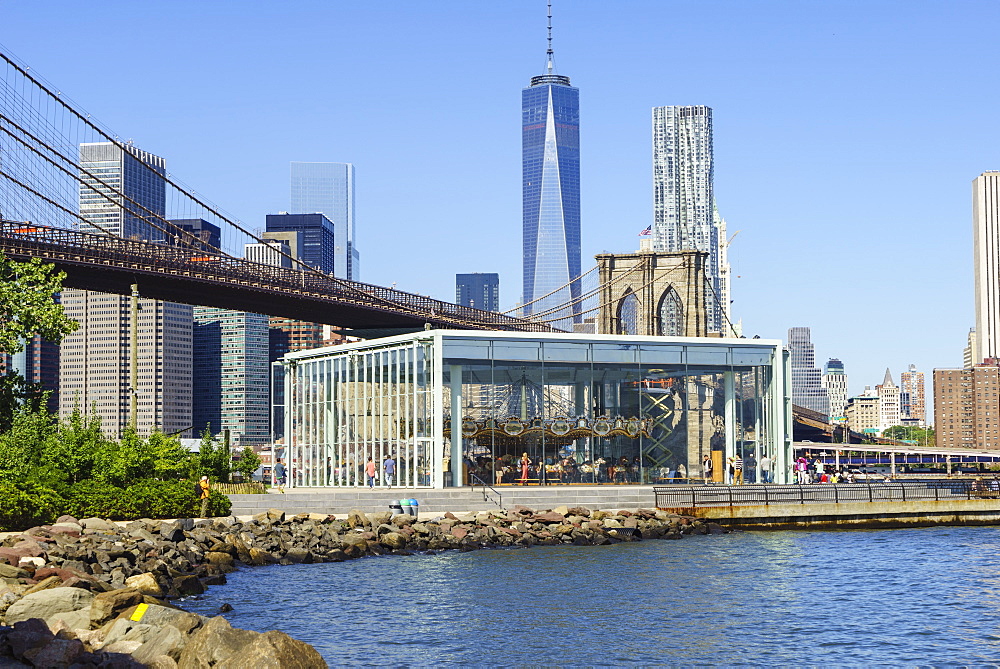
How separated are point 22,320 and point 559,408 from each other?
19.0 m

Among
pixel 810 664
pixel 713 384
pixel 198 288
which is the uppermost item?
pixel 198 288

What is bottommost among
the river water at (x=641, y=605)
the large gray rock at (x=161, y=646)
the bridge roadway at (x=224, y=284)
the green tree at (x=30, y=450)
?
the river water at (x=641, y=605)

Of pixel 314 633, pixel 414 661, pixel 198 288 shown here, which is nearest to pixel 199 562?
pixel 314 633

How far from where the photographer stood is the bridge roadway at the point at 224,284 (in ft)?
208

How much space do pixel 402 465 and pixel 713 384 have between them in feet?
41.0

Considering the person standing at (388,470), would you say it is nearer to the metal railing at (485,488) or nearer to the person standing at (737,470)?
the metal railing at (485,488)

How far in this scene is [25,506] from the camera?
33.4 metres

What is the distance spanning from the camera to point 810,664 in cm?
2102

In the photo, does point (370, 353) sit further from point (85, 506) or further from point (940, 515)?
point (940, 515)

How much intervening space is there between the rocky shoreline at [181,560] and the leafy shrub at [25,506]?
0.80 m

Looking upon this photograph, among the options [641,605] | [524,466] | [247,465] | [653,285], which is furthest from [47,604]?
[653,285]

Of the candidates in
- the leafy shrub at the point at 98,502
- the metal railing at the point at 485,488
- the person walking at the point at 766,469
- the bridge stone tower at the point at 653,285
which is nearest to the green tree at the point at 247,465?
the metal railing at the point at 485,488

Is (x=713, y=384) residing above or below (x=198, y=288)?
below

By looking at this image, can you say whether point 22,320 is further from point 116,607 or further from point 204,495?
point 116,607
